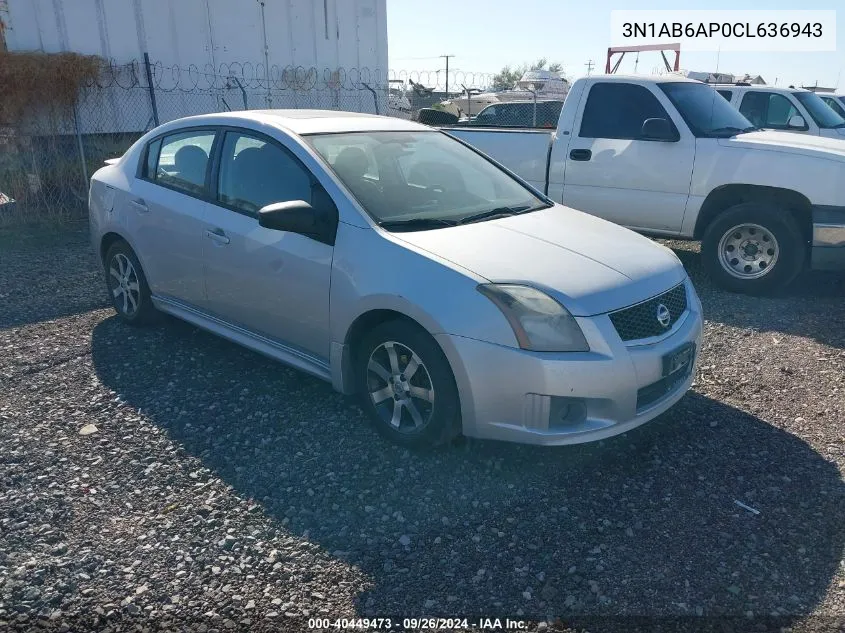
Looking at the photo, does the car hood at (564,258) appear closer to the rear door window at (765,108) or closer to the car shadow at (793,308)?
the car shadow at (793,308)

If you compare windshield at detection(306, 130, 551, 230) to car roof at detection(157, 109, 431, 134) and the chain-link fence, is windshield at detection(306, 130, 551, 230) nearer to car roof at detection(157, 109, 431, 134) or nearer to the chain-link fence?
car roof at detection(157, 109, 431, 134)

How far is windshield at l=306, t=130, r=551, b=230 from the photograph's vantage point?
13.1 feet

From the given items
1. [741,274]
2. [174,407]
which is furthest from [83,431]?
[741,274]

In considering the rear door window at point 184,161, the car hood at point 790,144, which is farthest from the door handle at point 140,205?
the car hood at point 790,144

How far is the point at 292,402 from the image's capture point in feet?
14.5

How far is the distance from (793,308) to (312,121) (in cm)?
459

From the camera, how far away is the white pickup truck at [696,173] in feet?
20.8

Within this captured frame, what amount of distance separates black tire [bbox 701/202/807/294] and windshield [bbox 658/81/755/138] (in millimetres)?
841

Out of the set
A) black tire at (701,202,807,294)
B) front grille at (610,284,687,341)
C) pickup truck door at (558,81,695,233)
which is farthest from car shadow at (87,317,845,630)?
pickup truck door at (558,81,695,233)

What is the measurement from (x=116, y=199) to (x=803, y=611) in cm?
511

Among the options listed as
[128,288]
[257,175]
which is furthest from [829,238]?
[128,288]

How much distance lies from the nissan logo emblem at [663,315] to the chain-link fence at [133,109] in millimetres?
8691

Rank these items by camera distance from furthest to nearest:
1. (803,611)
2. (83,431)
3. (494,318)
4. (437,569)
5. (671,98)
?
1. (671,98)
2. (83,431)
3. (494,318)
4. (437,569)
5. (803,611)

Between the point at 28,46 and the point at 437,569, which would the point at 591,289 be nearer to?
the point at 437,569
